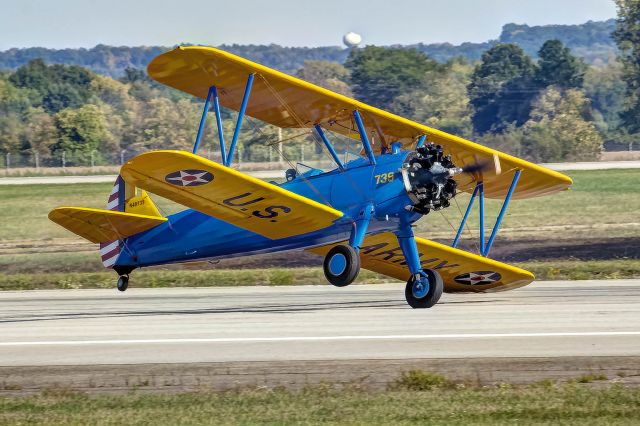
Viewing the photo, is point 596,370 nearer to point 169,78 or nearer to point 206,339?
point 206,339

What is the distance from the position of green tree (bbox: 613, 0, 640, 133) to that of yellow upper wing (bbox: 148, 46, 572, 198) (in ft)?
221

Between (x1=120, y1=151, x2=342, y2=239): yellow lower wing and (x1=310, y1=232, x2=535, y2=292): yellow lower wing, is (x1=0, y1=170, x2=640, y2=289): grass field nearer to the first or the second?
(x1=310, y1=232, x2=535, y2=292): yellow lower wing

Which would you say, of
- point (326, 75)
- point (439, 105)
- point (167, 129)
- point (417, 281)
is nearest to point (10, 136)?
point (167, 129)

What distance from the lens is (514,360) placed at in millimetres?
11906

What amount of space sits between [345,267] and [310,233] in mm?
1409

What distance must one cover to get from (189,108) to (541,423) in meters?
76.5

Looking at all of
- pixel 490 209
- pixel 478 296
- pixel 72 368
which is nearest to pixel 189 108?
pixel 490 209

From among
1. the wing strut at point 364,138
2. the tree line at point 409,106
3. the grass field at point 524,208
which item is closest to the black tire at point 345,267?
the wing strut at point 364,138

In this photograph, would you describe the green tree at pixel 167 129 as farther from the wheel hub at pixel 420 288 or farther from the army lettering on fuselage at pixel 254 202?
the wheel hub at pixel 420 288

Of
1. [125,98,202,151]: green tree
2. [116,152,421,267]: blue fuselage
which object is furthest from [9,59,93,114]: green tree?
[116,152,421,267]: blue fuselage

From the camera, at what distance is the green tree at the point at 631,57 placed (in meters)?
82.9

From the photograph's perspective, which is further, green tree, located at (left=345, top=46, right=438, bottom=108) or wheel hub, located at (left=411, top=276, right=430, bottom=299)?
green tree, located at (left=345, top=46, right=438, bottom=108)

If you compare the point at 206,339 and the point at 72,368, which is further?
the point at 206,339

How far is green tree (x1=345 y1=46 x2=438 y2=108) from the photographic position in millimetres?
94125
